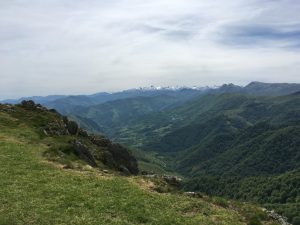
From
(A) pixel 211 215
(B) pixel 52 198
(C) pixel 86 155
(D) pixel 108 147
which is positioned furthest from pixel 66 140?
(A) pixel 211 215

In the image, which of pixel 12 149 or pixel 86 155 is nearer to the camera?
pixel 12 149

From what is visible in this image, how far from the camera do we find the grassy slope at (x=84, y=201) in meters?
31.0

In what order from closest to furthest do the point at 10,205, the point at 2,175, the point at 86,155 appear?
the point at 10,205 → the point at 2,175 → the point at 86,155

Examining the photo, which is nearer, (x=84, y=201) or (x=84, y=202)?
(x=84, y=202)

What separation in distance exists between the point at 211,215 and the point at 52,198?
13310mm

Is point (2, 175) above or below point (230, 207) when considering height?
above

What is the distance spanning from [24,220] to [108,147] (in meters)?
49.6

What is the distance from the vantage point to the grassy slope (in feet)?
102

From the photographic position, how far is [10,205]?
32.5m

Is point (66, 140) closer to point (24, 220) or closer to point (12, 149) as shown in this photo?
point (12, 149)

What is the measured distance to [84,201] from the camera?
34531 millimetres

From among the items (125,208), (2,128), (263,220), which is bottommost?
(263,220)

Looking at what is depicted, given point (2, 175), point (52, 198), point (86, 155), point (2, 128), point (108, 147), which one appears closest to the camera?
point (52, 198)

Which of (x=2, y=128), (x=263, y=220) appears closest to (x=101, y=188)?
(x=263, y=220)
